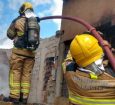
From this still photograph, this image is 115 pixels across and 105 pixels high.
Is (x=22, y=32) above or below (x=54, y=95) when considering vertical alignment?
above

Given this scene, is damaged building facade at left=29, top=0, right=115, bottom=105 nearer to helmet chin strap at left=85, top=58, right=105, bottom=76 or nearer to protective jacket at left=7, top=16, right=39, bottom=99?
protective jacket at left=7, top=16, right=39, bottom=99

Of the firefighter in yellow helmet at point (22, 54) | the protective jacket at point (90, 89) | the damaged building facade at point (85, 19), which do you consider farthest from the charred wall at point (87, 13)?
the protective jacket at point (90, 89)

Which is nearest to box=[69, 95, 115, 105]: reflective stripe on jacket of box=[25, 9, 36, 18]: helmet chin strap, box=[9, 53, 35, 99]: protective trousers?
box=[9, 53, 35, 99]: protective trousers

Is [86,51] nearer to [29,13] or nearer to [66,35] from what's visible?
[29,13]

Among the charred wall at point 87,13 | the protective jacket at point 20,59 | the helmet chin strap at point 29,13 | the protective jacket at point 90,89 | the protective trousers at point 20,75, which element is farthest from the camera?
the charred wall at point 87,13

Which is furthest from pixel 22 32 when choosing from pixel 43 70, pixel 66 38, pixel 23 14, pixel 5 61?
pixel 5 61

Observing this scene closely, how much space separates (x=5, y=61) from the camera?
11.4m

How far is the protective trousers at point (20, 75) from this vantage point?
19.4 ft

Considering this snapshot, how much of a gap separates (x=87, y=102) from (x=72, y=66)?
0.47 m

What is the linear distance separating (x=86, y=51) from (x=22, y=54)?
3.00 metres

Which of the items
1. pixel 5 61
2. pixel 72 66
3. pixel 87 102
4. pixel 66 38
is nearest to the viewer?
pixel 87 102

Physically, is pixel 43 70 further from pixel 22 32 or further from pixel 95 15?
pixel 22 32

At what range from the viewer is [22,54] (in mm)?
6098

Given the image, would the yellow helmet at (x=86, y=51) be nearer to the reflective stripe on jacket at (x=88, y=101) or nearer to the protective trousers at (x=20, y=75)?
the reflective stripe on jacket at (x=88, y=101)
